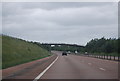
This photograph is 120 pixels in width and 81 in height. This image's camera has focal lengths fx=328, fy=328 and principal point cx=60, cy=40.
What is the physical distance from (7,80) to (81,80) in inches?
168

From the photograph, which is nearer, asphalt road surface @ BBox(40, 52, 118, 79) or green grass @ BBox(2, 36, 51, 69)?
asphalt road surface @ BBox(40, 52, 118, 79)

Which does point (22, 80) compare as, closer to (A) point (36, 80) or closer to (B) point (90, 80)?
(A) point (36, 80)

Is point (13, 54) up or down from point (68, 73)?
up

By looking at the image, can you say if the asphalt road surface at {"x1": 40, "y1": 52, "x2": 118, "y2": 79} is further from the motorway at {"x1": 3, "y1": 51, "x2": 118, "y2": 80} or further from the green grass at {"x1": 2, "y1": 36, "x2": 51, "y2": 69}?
the green grass at {"x1": 2, "y1": 36, "x2": 51, "y2": 69}

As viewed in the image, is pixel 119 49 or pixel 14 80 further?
pixel 119 49

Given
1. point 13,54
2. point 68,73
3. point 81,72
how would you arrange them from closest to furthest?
point 68,73 → point 81,72 → point 13,54

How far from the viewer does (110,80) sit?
18.2m

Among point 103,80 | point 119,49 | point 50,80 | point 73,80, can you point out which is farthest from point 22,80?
point 119,49

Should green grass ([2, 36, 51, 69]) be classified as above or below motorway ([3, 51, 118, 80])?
above

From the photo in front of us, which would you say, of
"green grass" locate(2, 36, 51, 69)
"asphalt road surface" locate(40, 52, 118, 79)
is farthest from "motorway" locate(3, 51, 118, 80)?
"green grass" locate(2, 36, 51, 69)

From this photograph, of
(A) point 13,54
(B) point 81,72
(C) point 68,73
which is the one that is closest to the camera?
(C) point 68,73

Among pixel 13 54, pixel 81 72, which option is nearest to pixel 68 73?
pixel 81 72

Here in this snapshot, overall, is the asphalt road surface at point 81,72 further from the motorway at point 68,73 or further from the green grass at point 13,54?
the green grass at point 13,54

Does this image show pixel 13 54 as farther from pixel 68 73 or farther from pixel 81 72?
pixel 68 73
